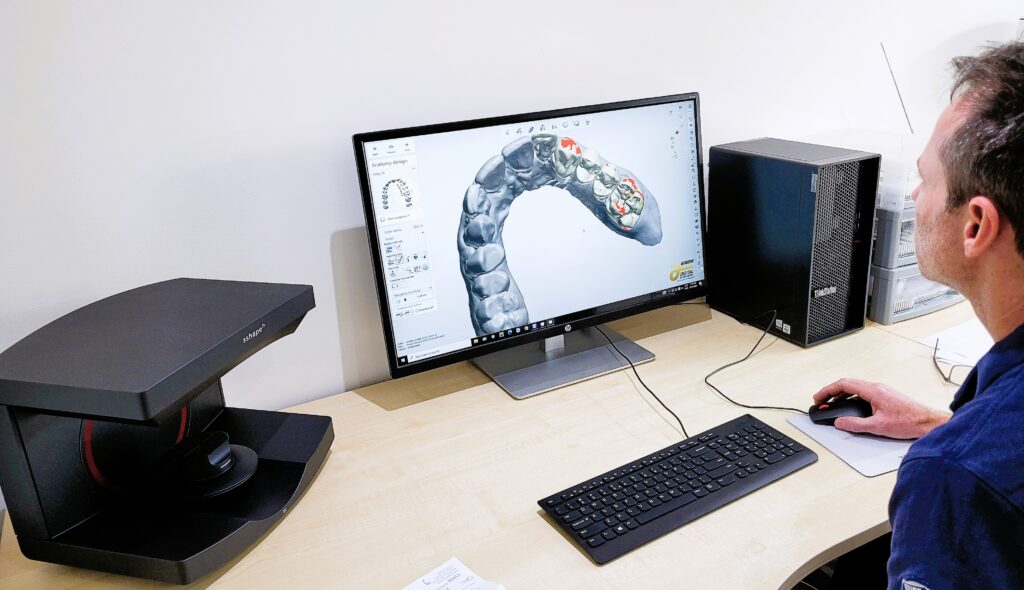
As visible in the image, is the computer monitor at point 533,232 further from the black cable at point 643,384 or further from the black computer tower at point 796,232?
the black computer tower at point 796,232

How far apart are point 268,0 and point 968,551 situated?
1190 mm

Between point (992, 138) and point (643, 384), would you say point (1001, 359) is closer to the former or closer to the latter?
point (992, 138)

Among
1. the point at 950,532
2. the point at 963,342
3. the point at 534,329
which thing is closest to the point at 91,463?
the point at 534,329

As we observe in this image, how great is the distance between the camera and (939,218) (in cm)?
90

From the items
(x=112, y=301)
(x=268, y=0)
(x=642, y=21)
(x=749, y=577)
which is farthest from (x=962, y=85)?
(x=112, y=301)

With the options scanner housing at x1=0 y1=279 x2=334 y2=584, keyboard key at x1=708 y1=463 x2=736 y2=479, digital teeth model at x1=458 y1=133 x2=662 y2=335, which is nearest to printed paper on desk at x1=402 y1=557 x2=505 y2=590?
scanner housing at x1=0 y1=279 x2=334 y2=584

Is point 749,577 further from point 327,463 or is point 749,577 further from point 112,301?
point 112,301

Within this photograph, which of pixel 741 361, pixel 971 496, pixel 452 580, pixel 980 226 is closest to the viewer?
pixel 971 496

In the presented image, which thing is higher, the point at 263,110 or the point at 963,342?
the point at 263,110

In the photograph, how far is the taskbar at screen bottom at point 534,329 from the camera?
1.30 meters

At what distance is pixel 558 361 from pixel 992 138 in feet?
2.76

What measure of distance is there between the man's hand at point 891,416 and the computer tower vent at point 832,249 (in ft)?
0.92

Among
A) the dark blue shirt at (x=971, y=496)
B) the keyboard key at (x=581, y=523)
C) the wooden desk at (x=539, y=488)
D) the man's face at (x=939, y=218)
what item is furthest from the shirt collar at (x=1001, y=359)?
the keyboard key at (x=581, y=523)

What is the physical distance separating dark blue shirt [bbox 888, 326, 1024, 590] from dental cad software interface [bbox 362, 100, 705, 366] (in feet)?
2.35
